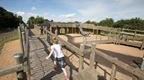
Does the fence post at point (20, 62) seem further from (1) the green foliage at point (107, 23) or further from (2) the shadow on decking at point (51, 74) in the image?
(1) the green foliage at point (107, 23)

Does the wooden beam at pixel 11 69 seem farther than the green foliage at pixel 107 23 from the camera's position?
No

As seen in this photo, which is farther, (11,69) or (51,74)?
(51,74)

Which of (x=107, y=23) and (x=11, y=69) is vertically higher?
(x=107, y=23)

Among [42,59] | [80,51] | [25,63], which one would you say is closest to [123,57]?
[42,59]

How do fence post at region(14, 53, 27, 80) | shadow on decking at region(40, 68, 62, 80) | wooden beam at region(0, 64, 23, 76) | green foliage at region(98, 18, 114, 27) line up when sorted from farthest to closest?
1. green foliage at region(98, 18, 114, 27)
2. shadow on decking at region(40, 68, 62, 80)
3. fence post at region(14, 53, 27, 80)
4. wooden beam at region(0, 64, 23, 76)

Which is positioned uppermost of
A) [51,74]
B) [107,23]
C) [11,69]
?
[107,23]

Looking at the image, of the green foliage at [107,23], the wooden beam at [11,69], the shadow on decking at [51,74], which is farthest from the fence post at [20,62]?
the green foliage at [107,23]

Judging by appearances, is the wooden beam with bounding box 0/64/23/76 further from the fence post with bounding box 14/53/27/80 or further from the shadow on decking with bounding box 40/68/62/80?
the shadow on decking with bounding box 40/68/62/80

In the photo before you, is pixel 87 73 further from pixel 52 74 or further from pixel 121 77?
pixel 121 77

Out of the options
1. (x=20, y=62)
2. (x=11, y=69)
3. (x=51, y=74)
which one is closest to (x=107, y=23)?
(x=51, y=74)

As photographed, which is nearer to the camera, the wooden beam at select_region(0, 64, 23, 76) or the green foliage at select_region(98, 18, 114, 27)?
the wooden beam at select_region(0, 64, 23, 76)

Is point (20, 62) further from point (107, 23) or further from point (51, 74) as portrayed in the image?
point (107, 23)

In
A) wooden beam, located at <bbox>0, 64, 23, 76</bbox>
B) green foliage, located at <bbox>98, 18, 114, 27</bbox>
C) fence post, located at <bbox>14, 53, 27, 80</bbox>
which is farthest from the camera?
green foliage, located at <bbox>98, 18, 114, 27</bbox>

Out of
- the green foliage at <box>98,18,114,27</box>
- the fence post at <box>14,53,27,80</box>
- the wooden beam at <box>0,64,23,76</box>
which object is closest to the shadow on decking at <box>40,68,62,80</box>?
the fence post at <box>14,53,27,80</box>
